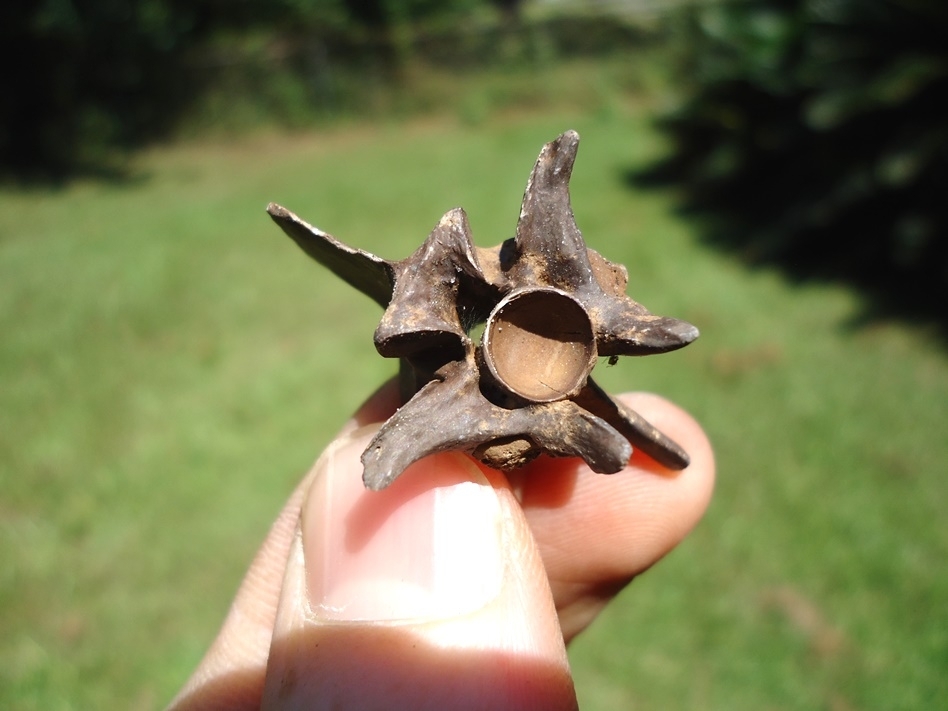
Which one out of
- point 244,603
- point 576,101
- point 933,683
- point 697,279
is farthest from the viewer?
point 576,101

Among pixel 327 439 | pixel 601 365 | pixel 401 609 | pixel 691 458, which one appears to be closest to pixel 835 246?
pixel 601 365

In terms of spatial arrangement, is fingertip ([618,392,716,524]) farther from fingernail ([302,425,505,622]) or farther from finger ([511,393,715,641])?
fingernail ([302,425,505,622])

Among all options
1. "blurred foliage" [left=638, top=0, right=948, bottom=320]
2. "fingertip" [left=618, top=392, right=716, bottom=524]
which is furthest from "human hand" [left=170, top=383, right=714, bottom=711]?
"blurred foliage" [left=638, top=0, right=948, bottom=320]

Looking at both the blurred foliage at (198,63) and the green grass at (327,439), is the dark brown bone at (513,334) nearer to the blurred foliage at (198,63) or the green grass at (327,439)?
the green grass at (327,439)

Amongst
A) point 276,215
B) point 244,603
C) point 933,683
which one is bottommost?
point 933,683

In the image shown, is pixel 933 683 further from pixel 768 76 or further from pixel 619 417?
pixel 768 76

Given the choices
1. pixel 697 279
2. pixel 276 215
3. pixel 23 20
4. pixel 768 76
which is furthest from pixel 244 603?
pixel 23 20

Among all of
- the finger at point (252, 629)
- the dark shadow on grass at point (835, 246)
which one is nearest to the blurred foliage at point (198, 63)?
the dark shadow on grass at point (835, 246)
